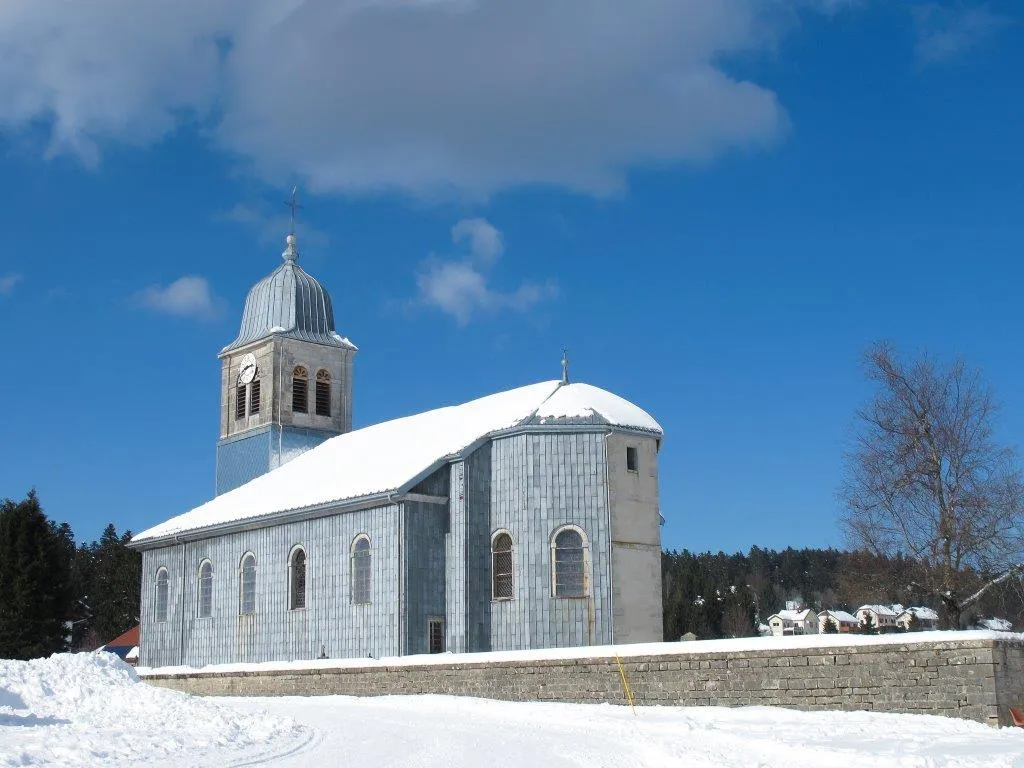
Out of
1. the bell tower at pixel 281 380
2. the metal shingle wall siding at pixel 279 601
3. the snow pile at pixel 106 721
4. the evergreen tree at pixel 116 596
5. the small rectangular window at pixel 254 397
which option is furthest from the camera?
the evergreen tree at pixel 116 596

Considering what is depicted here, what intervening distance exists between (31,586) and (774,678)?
111 feet

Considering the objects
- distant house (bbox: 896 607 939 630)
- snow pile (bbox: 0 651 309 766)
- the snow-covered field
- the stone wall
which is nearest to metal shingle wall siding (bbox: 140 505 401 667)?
the stone wall

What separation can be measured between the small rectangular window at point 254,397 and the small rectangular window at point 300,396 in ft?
4.72

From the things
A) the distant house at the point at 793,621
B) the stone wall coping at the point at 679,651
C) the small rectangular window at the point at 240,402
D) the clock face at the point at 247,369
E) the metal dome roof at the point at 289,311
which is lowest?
the distant house at the point at 793,621

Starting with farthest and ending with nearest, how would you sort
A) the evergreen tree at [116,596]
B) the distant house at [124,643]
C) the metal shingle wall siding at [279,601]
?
the evergreen tree at [116,596], the distant house at [124,643], the metal shingle wall siding at [279,601]

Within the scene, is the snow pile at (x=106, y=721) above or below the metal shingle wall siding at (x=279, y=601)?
below

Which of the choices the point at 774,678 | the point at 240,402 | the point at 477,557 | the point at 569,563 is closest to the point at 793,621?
the point at 240,402

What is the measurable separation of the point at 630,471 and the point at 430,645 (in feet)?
21.3

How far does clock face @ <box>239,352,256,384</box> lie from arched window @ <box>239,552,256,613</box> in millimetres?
10108

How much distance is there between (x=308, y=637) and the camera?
1300 inches

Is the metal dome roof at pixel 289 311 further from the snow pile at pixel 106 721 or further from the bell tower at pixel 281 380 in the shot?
the snow pile at pixel 106 721

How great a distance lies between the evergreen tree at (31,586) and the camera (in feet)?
144

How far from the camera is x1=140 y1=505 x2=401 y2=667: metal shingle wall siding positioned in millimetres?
30891

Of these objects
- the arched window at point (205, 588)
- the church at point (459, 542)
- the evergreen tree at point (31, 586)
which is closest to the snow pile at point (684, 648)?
the church at point (459, 542)
